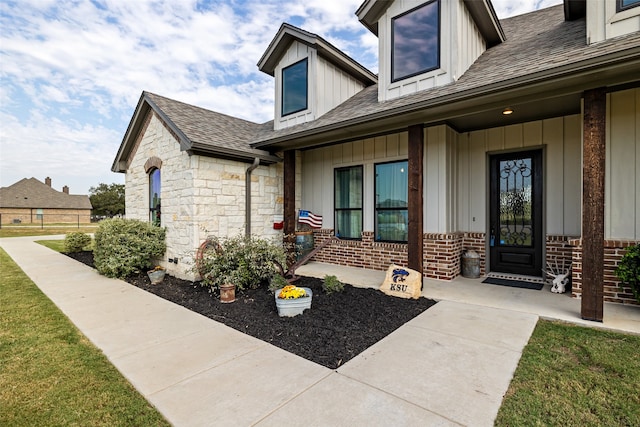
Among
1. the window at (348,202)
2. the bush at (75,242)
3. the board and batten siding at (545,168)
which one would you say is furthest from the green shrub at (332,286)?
the bush at (75,242)

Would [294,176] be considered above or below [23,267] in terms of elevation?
above

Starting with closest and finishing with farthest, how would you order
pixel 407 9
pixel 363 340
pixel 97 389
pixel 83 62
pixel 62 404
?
pixel 62 404, pixel 97 389, pixel 363 340, pixel 407 9, pixel 83 62

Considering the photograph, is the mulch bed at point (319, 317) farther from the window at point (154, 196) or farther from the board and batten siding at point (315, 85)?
the board and batten siding at point (315, 85)

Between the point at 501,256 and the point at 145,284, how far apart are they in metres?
7.72

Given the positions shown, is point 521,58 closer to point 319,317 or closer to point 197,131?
point 319,317

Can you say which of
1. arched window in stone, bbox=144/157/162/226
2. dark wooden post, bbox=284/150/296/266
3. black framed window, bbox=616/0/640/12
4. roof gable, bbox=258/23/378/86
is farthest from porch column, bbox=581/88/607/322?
arched window in stone, bbox=144/157/162/226

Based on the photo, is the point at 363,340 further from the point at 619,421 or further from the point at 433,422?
the point at 619,421

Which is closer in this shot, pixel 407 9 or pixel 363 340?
pixel 363 340

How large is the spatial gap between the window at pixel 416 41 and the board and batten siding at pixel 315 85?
6.77 feet

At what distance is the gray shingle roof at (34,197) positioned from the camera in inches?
1539

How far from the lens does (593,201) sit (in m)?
3.54

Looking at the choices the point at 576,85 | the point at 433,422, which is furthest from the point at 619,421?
the point at 576,85

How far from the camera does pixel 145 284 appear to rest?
614 cm

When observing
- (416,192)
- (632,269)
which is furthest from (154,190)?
(632,269)
